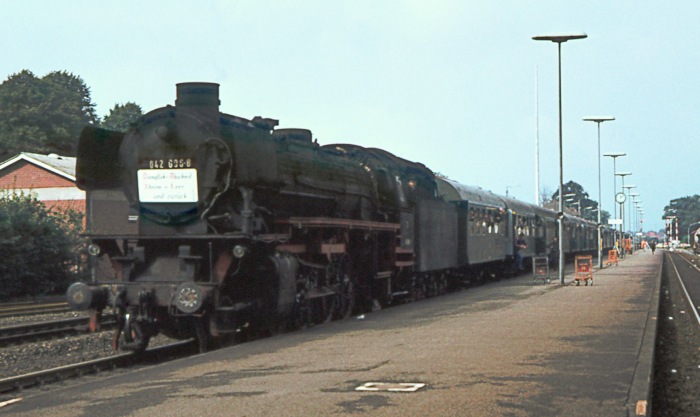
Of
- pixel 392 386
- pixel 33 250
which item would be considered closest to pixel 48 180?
pixel 33 250

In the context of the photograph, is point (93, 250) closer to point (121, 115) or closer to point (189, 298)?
point (189, 298)

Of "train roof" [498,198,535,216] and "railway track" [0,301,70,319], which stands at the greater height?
"train roof" [498,198,535,216]

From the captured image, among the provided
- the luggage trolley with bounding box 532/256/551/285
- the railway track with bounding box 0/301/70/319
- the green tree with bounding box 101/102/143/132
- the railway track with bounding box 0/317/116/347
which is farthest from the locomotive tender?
the green tree with bounding box 101/102/143/132

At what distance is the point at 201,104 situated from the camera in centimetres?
1374

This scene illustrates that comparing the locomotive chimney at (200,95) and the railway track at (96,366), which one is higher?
the locomotive chimney at (200,95)

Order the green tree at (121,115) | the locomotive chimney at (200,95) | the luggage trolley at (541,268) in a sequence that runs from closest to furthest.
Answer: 1. the locomotive chimney at (200,95)
2. the luggage trolley at (541,268)
3. the green tree at (121,115)

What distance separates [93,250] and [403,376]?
659 centimetres

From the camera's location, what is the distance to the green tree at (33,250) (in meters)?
28.5

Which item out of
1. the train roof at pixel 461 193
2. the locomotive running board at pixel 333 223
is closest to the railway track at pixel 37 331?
the locomotive running board at pixel 333 223

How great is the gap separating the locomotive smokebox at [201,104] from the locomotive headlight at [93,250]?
7.52 ft

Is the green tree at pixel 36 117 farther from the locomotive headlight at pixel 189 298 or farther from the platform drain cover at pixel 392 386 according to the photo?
the platform drain cover at pixel 392 386

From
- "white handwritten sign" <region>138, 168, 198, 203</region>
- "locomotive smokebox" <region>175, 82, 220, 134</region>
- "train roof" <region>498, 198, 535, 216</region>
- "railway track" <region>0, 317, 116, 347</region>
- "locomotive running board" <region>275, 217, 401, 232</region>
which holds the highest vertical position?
"locomotive smokebox" <region>175, 82, 220, 134</region>

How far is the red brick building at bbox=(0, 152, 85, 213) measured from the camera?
128ft

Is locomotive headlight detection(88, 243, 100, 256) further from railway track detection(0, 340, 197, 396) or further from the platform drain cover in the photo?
the platform drain cover
